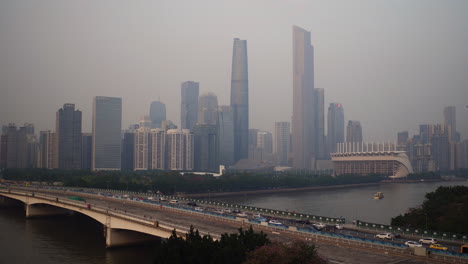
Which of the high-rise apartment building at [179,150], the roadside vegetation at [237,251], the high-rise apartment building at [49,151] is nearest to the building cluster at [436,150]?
the high-rise apartment building at [179,150]

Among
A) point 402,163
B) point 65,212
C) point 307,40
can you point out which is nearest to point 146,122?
point 307,40

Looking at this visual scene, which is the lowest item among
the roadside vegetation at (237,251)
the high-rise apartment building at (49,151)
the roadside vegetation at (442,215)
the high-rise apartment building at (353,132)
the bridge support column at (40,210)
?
the bridge support column at (40,210)

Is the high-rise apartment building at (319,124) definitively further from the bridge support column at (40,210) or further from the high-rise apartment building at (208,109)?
the bridge support column at (40,210)

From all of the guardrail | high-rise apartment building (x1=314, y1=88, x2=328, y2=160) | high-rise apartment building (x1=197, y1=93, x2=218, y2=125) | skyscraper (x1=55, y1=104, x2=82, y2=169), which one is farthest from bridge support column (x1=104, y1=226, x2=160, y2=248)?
high-rise apartment building (x1=314, y1=88, x2=328, y2=160)

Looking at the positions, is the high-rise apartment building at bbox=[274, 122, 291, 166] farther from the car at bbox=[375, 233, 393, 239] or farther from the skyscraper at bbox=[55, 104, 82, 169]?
the car at bbox=[375, 233, 393, 239]

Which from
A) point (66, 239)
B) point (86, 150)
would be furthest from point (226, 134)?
point (66, 239)

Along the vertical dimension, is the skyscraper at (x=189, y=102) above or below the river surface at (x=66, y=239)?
above

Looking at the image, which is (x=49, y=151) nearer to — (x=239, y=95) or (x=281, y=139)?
(x=239, y=95)
